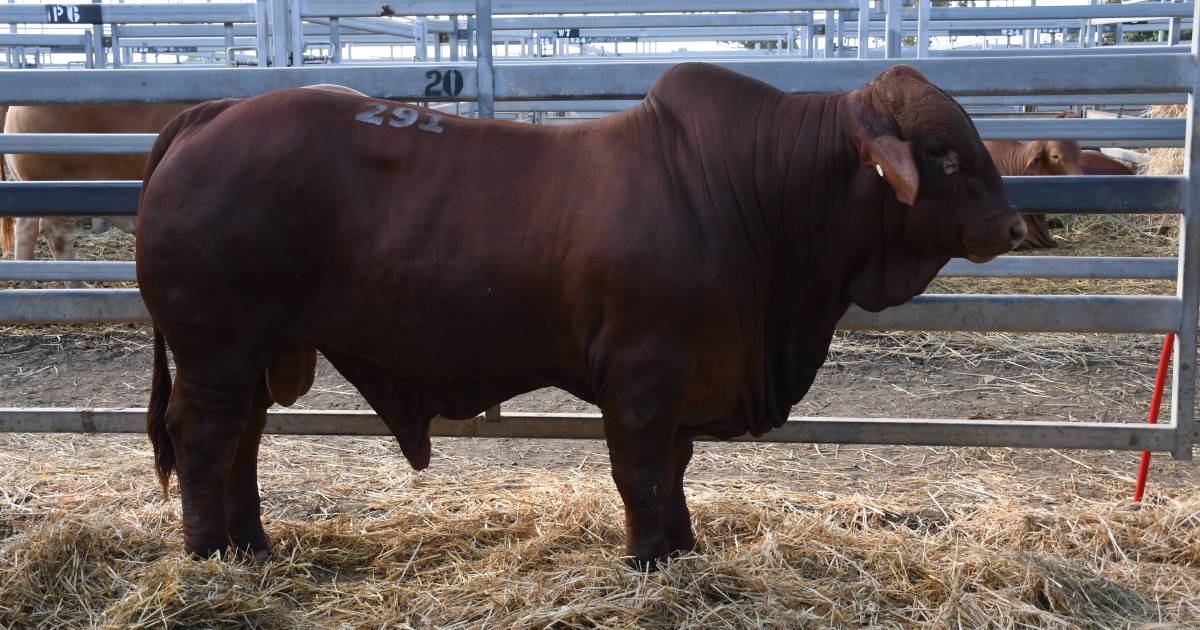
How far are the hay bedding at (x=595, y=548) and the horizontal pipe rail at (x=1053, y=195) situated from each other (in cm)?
106

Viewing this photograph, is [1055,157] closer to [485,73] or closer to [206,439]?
[485,73]

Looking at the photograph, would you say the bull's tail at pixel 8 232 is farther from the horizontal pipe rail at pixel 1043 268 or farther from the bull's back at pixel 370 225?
the bull's back at pixel 370 225

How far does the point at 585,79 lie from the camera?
3.82 m

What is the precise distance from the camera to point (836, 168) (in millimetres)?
3152

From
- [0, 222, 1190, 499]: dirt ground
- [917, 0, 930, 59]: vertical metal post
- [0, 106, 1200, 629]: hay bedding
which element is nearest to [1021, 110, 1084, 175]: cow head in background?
[917, 0, 930, 59]: vertical metal post

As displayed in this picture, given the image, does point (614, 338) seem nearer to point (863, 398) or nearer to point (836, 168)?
point (836, 168)

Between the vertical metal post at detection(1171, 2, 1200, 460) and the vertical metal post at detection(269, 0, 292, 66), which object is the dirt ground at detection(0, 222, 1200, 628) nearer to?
the vertical metal post at detection(1171, 2, 1200, 460)

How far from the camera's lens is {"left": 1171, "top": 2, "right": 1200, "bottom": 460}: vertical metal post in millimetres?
3711

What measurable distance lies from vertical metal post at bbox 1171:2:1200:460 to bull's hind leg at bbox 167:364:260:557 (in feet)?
9.96

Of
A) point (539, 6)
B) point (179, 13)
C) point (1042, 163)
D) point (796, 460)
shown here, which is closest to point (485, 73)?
point (796, 460)

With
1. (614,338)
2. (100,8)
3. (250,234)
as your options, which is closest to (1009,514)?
(614,338)

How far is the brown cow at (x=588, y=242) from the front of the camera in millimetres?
3041

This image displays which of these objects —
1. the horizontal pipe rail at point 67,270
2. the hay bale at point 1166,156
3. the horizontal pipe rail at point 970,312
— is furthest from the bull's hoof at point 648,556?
the hay bale at point 1166,156

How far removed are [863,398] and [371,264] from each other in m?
3.37
